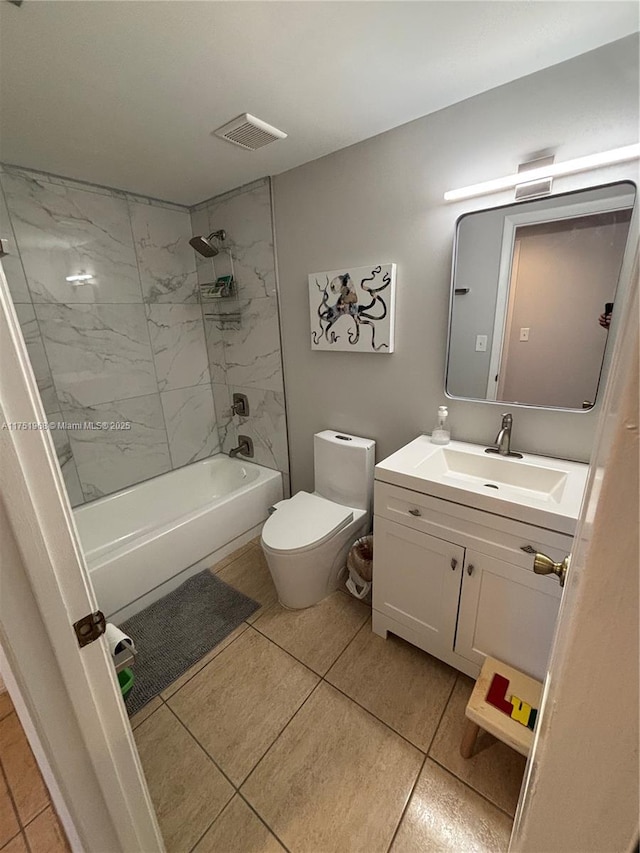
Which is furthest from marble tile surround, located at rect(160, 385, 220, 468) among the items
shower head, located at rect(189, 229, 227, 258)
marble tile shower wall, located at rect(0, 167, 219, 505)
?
shower head, located at rect(189, 229, 227, 258)

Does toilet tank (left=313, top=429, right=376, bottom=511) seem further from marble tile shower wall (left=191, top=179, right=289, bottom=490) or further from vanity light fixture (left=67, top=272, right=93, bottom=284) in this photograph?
vanity light fixture (left=67, top=272, right=93, bottom=284)

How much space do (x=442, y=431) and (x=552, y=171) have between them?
1.06 meters

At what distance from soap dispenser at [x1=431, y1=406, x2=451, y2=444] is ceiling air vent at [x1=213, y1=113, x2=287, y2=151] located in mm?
1460

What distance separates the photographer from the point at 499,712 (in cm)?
110

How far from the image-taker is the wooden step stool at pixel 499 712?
1050 millimetres

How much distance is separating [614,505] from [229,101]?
1.78 m

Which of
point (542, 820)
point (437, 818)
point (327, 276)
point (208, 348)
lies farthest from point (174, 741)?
point (208, 348)

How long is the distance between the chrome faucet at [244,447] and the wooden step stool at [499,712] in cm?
197

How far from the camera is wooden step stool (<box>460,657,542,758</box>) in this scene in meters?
1.05

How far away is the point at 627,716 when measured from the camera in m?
0.32

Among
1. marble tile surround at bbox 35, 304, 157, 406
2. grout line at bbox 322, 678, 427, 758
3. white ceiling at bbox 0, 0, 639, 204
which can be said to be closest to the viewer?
white ceiling at bbox 0, 0, 639, 204

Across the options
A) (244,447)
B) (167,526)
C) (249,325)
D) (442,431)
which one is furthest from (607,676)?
(244,447)

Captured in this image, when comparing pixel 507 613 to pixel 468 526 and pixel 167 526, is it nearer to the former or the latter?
pixel 468 526

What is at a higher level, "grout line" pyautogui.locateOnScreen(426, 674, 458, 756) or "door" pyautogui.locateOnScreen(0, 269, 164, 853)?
"door" pyautogui.locateOnScreen(0, 269, 164, 853)
